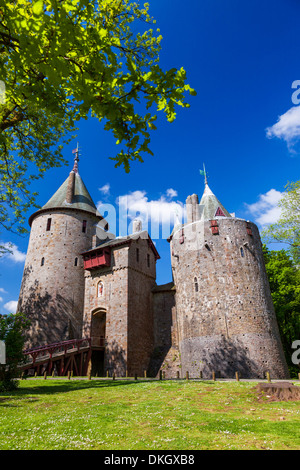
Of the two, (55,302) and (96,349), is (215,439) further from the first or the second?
(55,302)

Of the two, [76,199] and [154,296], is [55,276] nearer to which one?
[76,199]

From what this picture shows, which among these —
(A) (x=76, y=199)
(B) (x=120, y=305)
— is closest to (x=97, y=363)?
(B) (x=120, y=305)

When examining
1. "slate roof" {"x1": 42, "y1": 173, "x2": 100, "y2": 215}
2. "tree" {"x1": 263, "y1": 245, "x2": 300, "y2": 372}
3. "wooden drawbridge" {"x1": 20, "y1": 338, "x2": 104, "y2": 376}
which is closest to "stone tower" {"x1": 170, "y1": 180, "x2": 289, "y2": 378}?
"tree" {"x1": 263, "y1": 245, "x2": 300, "y2": 372}

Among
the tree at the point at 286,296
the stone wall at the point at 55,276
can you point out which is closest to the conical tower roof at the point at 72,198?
the stone wall at the point at 55,276

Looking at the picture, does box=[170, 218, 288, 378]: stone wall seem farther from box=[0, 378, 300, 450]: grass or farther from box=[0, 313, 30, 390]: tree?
box=[0, 313, 30, 390]: tree

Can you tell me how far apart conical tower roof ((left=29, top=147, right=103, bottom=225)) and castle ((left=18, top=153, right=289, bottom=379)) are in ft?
0.78

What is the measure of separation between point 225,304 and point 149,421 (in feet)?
57.9

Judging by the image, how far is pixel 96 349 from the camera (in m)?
26.4

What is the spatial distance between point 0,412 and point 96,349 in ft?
59.1

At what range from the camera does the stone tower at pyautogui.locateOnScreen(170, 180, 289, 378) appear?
2280 centimetres

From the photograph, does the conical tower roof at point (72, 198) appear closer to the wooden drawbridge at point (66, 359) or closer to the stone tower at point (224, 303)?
the stone tower at point (224, 303)

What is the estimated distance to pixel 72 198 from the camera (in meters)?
35.0

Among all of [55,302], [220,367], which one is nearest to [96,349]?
[55,302]

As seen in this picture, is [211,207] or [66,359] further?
[211,207]
